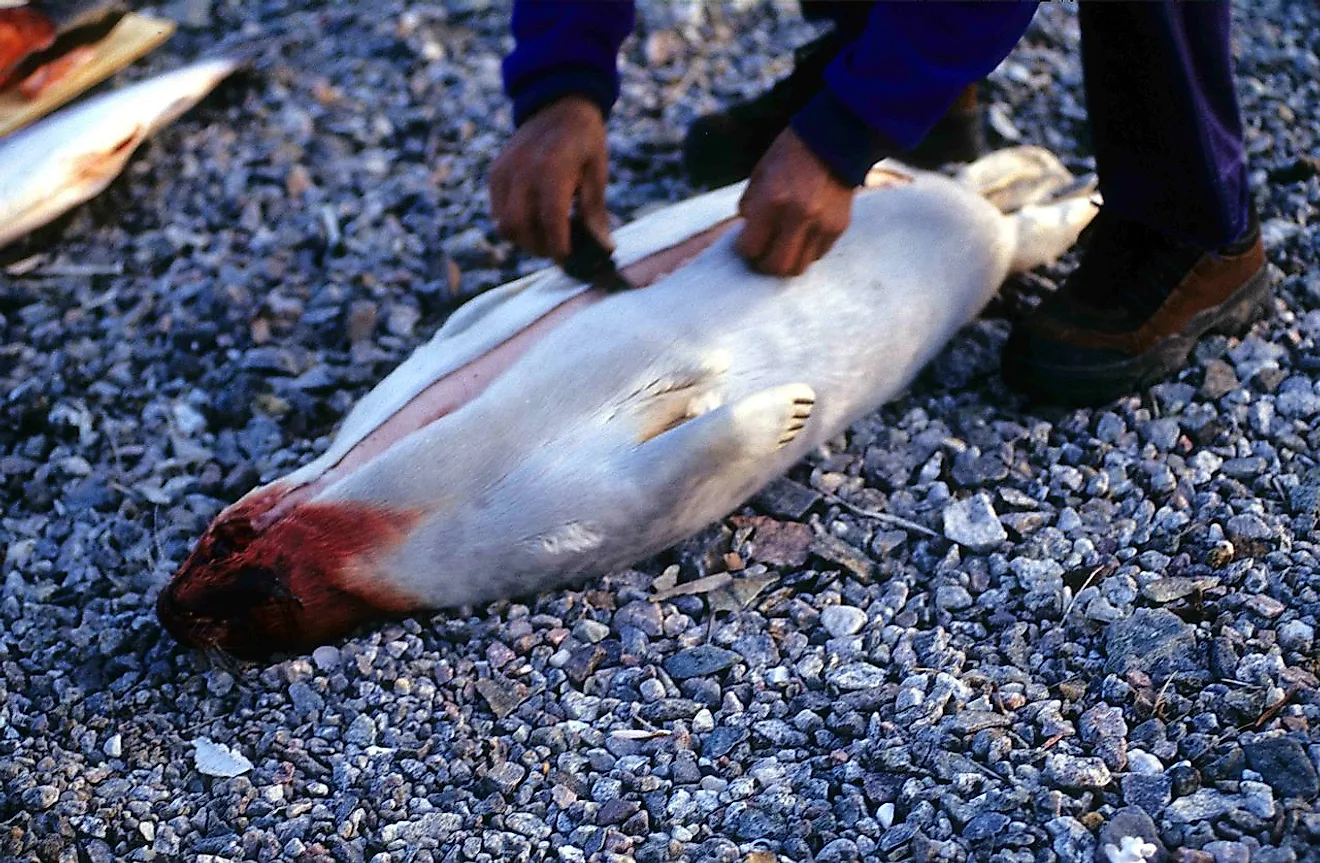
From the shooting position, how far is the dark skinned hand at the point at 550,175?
8.69 ft

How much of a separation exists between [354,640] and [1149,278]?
5.61 feet

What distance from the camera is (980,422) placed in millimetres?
2916

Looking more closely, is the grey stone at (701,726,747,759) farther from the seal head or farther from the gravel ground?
the seal head

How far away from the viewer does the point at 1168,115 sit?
8.69 feet

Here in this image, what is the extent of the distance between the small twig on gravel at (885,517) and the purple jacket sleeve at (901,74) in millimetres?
631

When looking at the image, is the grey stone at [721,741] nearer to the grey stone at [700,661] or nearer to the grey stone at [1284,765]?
the grey stone at [700,661]

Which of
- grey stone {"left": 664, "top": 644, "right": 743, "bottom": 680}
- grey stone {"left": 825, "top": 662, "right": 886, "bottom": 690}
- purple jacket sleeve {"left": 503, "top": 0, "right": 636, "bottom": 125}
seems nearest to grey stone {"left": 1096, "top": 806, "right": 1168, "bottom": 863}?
grey stone {"left": 825, "top": 662, "right": 886, "bottom": 690}

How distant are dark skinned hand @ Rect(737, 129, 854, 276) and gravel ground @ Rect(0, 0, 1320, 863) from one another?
1.45ft

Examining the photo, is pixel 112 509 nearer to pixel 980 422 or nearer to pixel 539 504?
pixel 539 504

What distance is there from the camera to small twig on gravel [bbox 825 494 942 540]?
8.79ft

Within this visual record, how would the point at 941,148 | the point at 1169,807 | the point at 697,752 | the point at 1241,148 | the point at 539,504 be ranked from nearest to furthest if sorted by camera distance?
1. the point at 1169,807
2. the point at 697,752
3. the point at 539,504
4. the point at 1241,148
5. the point at 941,148

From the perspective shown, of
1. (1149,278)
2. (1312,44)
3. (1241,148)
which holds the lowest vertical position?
(1312,44)

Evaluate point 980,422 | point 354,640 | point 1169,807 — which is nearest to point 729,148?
point 980,422

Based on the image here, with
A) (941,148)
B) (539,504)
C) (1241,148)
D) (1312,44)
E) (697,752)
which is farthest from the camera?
(1312,44)
